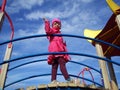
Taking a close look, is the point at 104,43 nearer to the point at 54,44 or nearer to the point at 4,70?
the point at 54,44

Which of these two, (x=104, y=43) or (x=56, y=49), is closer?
(x=104, y=43)

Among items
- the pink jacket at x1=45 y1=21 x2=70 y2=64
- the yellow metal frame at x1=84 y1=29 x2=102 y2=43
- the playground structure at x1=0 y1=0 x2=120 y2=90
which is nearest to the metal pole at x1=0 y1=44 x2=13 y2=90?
the playground structure at x1=0 y1=0 x2=120 y2=90

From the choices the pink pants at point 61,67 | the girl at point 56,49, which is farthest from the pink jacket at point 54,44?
the pink pants at point 61,67

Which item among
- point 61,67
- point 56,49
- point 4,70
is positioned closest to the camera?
point 61,67

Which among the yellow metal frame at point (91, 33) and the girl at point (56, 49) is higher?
the yellow metal frame at point (91, 33)

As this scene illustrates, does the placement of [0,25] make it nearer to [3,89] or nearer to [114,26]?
[3,89]

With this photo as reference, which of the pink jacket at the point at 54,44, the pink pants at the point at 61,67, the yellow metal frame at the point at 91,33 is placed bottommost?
the pink pants at the point at 61,67

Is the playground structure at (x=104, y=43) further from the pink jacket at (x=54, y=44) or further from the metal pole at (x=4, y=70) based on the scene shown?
the pink jacket at (x=54, y=44)

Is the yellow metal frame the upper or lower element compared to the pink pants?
upper

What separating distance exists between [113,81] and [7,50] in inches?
148

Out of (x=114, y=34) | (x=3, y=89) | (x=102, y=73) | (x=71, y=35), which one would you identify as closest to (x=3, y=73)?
(x=3, y=89)

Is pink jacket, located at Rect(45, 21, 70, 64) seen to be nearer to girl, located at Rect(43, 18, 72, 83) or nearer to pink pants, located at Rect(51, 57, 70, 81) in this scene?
girl, located at Rect(43, 18, 72, 83)

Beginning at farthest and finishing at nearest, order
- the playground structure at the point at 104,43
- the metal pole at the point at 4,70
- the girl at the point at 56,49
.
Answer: the metal pole at the point at 4,70
the girl at the point at 56,49
the playground structure at the point at 104,43

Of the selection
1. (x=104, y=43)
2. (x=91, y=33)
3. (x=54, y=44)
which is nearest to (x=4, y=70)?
(x=54, y=44)
